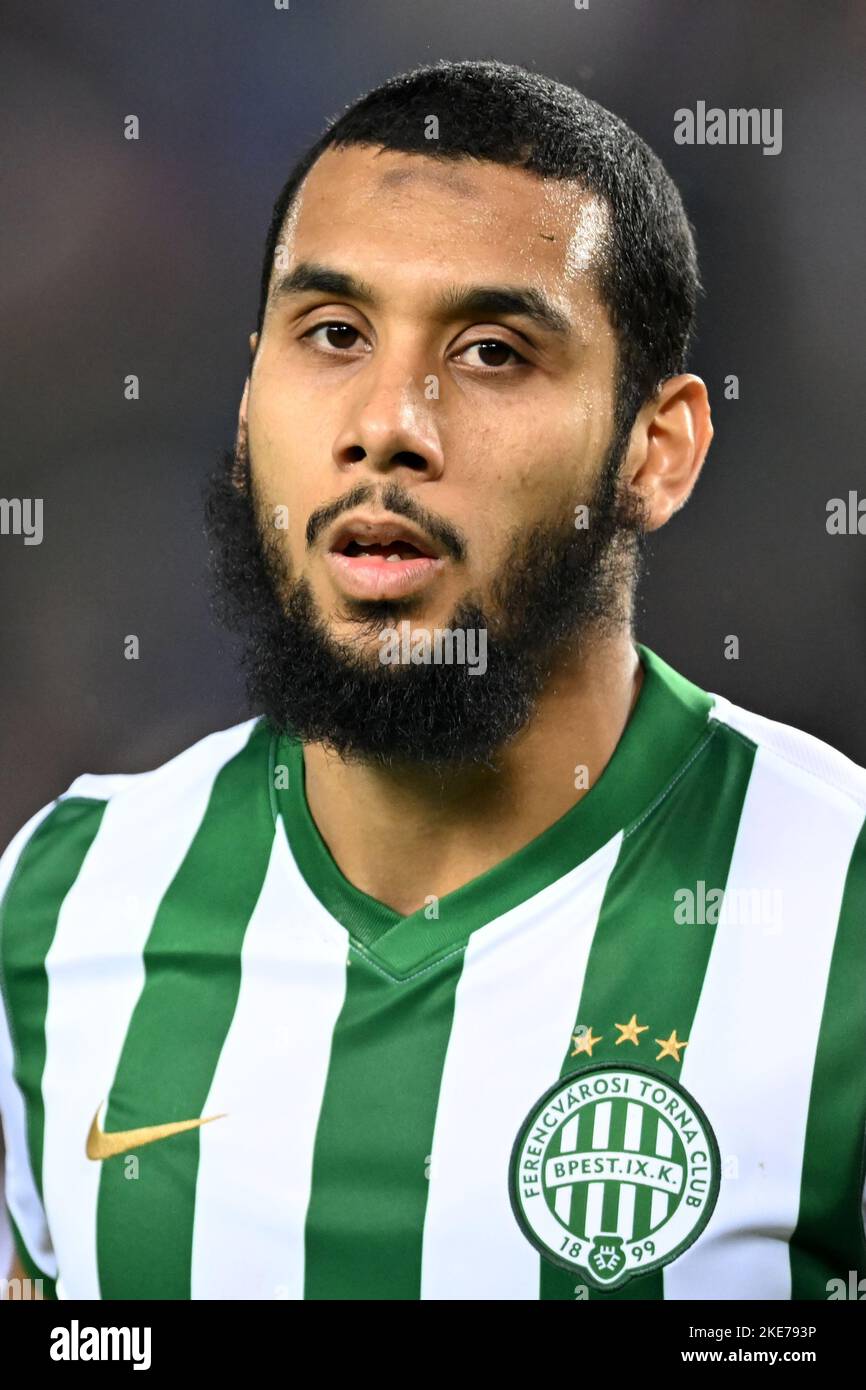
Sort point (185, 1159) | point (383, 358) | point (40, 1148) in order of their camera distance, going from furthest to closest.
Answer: point (40, 1148)
point (185, 1159)
point (383, 358)

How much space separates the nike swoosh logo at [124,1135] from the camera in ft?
6.86

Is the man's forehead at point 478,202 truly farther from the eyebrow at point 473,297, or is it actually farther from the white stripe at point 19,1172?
the white stripe at point 19,1172

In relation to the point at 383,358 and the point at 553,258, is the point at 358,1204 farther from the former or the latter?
the point at 553,258

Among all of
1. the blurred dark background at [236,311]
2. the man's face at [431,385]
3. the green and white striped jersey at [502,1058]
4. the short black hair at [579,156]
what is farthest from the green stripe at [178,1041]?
the short black hair at [579,156]

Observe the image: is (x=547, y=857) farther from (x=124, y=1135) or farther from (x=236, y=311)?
(x=236, y=311)

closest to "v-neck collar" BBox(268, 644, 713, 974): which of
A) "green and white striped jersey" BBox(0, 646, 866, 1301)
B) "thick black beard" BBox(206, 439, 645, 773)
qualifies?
"green and white striped jersey" BBox(0, 646, 866, 1301)

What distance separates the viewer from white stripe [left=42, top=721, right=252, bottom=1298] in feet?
7.04

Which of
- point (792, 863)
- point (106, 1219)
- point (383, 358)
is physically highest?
point (383, 358)

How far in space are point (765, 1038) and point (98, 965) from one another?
3.05 ft

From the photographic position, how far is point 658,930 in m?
2.04

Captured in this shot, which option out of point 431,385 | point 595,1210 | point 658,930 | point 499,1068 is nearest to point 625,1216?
point 595,1210

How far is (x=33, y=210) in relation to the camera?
2.53m

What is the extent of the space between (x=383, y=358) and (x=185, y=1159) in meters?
1.06
